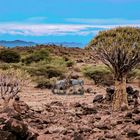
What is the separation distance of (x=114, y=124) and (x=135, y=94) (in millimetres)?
8085

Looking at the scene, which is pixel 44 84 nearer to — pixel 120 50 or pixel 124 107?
pixel 120 50

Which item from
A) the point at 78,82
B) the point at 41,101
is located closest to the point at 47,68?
the point at 78,82

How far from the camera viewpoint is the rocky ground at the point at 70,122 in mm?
12594

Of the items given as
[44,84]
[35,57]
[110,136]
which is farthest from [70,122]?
[35,57]

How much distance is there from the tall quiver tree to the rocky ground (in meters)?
0.64

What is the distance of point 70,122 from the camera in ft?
55.7

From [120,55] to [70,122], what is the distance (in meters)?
4.46

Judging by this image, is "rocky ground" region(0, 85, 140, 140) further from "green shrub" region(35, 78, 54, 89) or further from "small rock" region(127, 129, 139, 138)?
"green shrub" region(35, 78, 54, 89)

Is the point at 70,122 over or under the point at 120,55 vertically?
under

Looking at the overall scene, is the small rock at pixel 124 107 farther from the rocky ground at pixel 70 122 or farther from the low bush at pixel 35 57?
the low bush at pixel 35 57

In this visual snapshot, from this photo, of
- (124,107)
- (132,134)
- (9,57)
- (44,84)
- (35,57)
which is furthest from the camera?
(9,57)

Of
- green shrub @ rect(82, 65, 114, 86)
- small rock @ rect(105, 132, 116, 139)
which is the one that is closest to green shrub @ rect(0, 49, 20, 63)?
green shrub @ rect(82, 65, 114, 86)

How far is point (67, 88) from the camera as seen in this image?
27.3 meters

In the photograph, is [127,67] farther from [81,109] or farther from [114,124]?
[114,124]
